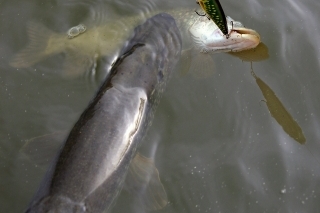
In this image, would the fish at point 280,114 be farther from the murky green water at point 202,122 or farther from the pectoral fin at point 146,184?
the pectoral fin at point 146,184

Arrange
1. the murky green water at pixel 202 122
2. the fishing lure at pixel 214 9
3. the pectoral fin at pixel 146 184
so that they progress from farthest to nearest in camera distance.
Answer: the murky green water at pixel 202 122
the pectoral fin at pixel 146 184
the fishing lure at pixel 214 9

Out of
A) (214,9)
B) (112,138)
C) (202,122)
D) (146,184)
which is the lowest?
(146,184)

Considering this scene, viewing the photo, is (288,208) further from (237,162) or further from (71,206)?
(71,206)

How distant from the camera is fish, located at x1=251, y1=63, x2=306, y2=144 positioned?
152 inches

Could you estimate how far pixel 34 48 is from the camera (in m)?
4.02

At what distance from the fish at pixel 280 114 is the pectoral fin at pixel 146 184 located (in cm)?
130

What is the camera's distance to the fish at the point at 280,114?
3.86 metres

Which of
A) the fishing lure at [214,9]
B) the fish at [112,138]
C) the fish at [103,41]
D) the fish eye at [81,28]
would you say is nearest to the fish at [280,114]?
the fish at [103,41]

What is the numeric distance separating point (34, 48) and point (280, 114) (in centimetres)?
227

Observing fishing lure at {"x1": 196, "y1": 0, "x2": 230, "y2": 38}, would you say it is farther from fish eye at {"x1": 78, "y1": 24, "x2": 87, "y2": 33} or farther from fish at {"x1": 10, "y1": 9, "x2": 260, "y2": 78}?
fish eye at {"x1": 78, "y1": 24, "x2": 87, "y2": 33}

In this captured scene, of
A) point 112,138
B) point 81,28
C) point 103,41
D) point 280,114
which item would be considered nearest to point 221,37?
point 280,114

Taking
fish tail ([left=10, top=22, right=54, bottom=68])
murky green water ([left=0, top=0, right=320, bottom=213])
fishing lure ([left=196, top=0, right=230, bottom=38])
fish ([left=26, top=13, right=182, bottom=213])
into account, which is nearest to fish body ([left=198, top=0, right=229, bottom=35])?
fishing lure ([left=196, top=0, right=230, bottom=38])

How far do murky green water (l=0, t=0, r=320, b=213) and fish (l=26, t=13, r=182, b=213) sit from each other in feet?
0.97

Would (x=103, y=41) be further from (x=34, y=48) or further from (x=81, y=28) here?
(x=34, y=48)
